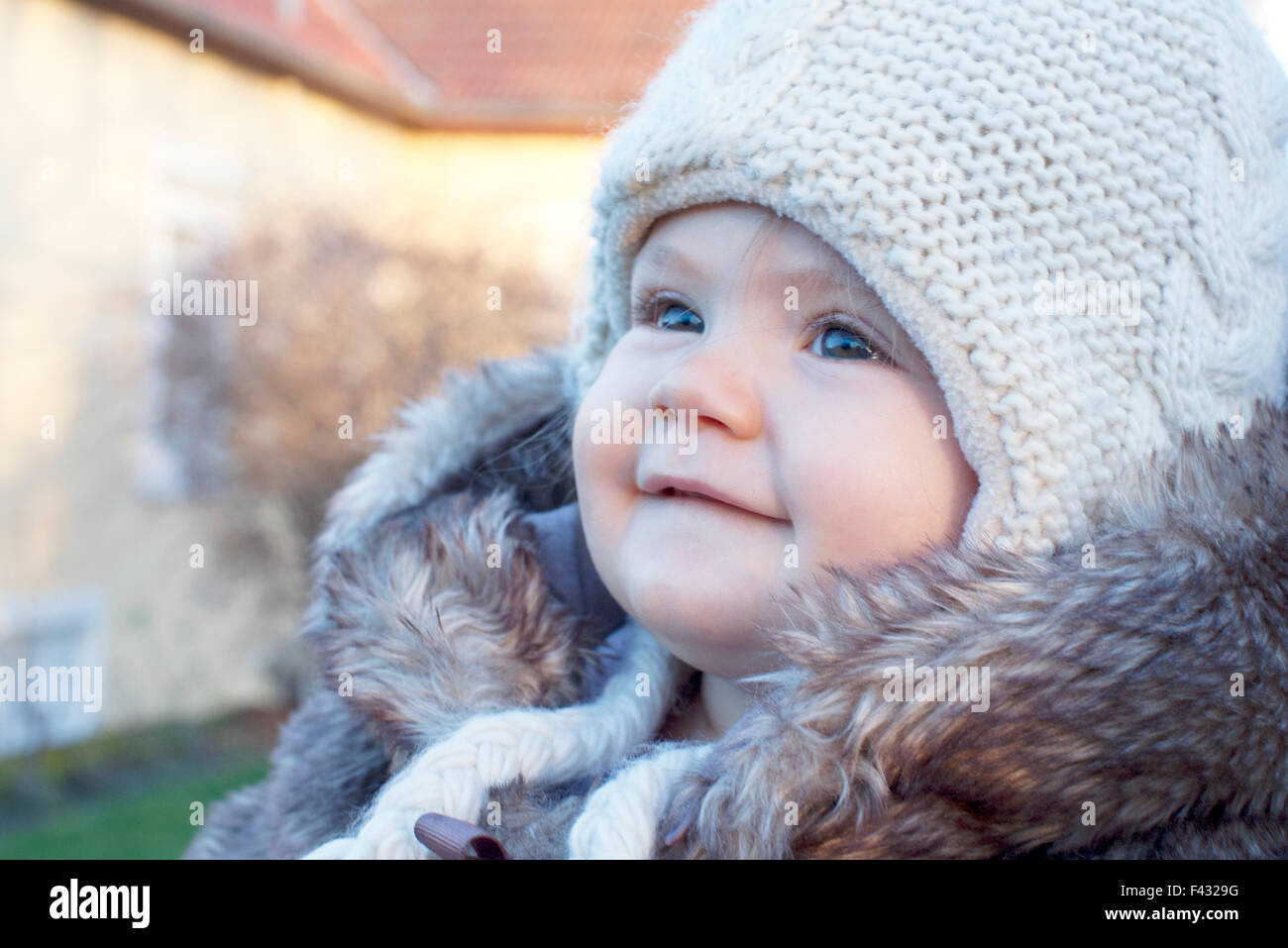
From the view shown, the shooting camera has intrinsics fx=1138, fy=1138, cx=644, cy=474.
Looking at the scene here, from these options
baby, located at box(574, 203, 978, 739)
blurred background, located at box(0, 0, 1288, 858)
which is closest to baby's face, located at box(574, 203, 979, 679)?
baby, located at box(574, 203, 978, 739)

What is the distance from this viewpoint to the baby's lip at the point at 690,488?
1.42m

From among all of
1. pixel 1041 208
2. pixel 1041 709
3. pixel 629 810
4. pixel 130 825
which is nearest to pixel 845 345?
pixel 1041 208

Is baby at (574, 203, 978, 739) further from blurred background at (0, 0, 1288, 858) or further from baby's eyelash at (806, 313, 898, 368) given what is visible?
blurred background at (0, 0, 1288, 858)

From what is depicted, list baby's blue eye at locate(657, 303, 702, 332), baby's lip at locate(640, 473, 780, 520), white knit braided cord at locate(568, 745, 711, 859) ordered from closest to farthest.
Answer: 1. white knit braided cord at locate(568, 745, 711, 859)
2. baby's lip at locate(640, 473, 780, 520)
3. baby's blue eye at locate(657, 303, 702, 332)

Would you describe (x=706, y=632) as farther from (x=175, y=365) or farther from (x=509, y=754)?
(x=175, y=365)

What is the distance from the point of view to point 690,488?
145cm

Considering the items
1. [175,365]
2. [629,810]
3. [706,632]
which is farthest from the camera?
[175,365]

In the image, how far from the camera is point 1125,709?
117 centimetres

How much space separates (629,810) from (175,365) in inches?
259

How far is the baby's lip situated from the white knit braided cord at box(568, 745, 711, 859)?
308mm

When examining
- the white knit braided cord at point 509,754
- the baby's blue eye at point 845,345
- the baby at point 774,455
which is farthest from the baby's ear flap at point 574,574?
the baby's blue eye at point 845,345

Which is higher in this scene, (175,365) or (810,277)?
(175,365)

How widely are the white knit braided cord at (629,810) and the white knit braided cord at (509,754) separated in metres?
0.16

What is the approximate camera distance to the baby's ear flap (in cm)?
190
